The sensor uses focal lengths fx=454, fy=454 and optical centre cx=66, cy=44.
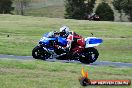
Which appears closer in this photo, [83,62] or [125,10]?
[83,62]

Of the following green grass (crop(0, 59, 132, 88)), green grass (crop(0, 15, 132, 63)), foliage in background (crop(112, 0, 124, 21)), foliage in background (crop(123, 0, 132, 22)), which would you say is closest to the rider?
green grass (crop(0, 15, 132, 63))

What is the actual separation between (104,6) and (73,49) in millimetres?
56506

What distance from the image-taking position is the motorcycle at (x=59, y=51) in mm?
23875

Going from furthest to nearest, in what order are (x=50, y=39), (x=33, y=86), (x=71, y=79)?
(x=50, y=39)
(x=71, y=79)
(x=33, y=86)

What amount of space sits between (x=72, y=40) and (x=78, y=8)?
59.4 m

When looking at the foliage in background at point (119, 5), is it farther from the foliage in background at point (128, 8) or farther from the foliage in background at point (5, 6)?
the foliage in background at point (5, 6)

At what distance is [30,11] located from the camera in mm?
105500

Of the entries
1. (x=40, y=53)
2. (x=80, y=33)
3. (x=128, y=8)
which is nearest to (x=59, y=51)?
(x=40, y=53)

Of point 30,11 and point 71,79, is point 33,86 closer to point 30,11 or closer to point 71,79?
point 71,79

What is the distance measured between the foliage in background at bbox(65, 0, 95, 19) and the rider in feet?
191

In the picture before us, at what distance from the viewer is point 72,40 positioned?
78.6 feet

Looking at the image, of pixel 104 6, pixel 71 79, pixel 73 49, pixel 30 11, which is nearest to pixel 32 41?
pixel 73 49

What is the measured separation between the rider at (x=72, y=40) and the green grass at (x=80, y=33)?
12.1ft

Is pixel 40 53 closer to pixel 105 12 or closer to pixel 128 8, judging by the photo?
pixel 105 12
